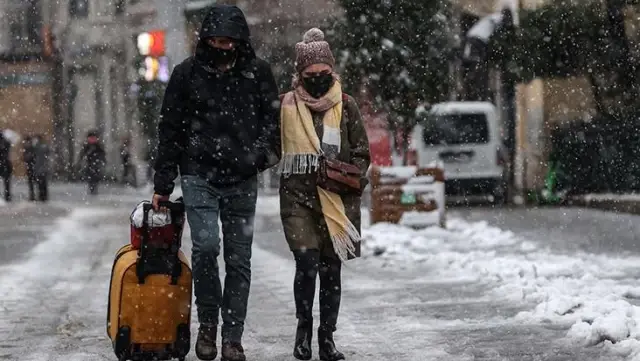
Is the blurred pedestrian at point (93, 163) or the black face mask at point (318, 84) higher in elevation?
the black face mask at point (318, 84)

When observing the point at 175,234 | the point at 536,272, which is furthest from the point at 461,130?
the point at 175,234

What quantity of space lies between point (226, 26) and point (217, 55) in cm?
18

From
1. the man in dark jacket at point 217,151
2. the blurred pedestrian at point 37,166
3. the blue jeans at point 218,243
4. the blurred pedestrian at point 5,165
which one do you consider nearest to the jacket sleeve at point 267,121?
the man in dark jacket at point 217,151

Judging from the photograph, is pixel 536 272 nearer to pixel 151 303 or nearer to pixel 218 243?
pixel 218 243

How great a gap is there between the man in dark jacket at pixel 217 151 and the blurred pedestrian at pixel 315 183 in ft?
0.50

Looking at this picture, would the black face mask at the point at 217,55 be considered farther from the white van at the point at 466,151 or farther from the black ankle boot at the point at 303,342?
the white van at the point at 466,151

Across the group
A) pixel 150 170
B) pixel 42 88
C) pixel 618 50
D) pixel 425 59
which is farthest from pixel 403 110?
pixel 42 88

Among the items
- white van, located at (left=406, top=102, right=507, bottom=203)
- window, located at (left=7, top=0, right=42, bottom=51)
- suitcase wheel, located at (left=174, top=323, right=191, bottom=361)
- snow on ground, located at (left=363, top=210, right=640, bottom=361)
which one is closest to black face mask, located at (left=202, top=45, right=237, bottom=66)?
suitcase wheel, located at (left=174, top=323, right=191, bottom=361)

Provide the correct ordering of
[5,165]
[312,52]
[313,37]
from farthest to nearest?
[5,165], [313,37], [312,52]

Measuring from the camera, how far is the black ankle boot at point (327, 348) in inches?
265

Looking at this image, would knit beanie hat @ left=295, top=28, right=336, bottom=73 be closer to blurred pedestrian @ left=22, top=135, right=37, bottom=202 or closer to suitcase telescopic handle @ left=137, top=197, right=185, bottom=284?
suitcase telescopic handle @ left=137, top=197, right=185, bottom=284

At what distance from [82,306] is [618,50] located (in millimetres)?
12969

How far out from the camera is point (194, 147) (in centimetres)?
656

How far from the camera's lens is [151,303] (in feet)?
21.1
